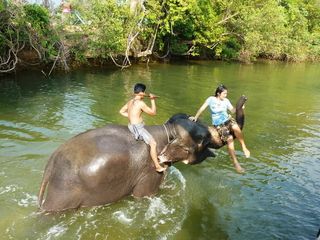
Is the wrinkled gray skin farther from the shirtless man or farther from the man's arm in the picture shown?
the man's arm

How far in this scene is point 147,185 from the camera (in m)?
7.37

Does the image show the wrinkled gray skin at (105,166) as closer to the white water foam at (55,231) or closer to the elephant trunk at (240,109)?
the elephant trunk at (240,109)

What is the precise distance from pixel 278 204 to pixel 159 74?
1722 centimetres

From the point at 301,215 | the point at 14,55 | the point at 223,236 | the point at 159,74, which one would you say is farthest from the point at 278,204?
the point at 159,74

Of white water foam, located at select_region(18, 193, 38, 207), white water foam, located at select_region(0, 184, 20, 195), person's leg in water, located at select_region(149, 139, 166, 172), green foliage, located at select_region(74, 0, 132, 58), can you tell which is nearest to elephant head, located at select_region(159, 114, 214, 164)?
person's leg in water, located at select_region(149, 139, 166, 172)

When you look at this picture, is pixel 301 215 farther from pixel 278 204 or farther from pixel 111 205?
pixel 111 205

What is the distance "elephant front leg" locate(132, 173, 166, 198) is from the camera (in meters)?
7.29

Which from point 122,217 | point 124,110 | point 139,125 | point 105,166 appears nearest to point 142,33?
point 124,110

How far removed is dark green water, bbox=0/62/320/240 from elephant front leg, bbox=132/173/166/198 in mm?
209

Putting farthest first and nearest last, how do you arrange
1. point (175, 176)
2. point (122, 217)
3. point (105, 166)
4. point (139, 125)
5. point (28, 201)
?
point (175, 176)
point (28, 201)
point (139, 125)
point (122, 217)
point (105, 166)

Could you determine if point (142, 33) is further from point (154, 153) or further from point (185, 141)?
point (154, 153)

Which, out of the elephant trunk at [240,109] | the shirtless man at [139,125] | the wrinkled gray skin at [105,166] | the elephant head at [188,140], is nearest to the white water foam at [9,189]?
the wrinkled gray skin at [105,166]

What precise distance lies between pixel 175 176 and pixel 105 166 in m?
2.77

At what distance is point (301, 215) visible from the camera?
784cm
